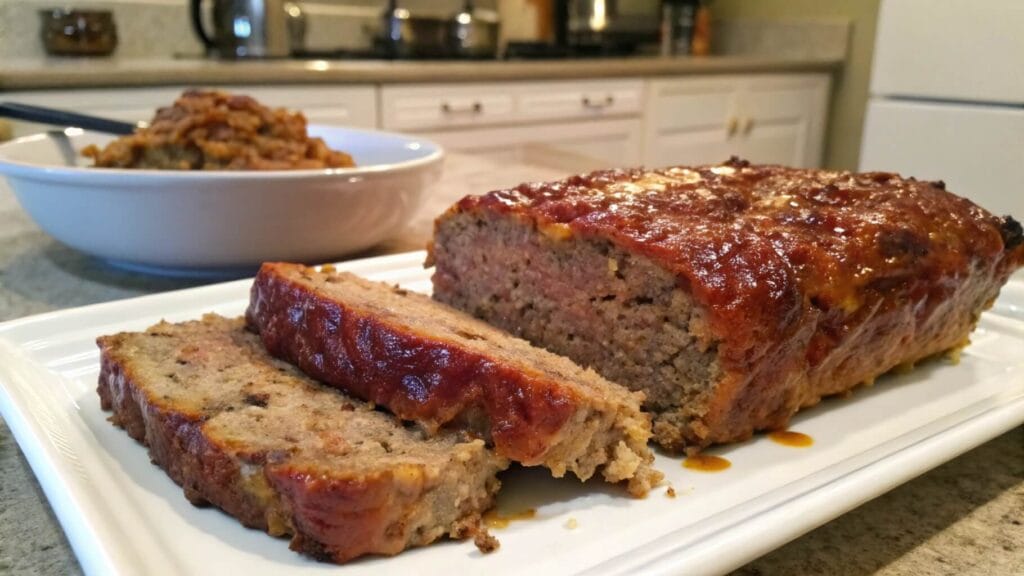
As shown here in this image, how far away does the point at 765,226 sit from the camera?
155 centimetres

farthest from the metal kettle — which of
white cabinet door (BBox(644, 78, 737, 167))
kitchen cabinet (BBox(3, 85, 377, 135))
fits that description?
white cabinet door (BBox(644, 78, 737, 167))

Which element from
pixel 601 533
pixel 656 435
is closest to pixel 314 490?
pixel 601 533

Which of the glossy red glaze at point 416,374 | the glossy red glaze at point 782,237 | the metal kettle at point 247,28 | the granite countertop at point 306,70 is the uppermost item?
the metal kettle at point 247,28

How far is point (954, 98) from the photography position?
5.29 m

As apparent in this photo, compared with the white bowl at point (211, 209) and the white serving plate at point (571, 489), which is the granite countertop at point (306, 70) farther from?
the white serving plate at point (571, 489)

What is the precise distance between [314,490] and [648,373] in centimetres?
70

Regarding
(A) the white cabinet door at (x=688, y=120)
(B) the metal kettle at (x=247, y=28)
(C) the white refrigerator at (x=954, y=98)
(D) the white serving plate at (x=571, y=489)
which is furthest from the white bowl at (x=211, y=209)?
(A) the white cabinet door at (x=688, y=120)

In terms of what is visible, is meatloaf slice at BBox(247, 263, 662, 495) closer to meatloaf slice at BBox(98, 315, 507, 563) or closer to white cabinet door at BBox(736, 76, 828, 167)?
meatloaf slice at BBox(98, 315, 507, 563)

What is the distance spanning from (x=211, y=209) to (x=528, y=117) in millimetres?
3897

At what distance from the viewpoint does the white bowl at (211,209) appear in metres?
1.92

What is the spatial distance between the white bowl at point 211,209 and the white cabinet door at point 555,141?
283cm

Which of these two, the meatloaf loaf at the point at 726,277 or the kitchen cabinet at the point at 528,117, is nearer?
the meatloaf loaf at the point at 726,277

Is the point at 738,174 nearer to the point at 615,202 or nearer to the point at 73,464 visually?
the point at 615,202

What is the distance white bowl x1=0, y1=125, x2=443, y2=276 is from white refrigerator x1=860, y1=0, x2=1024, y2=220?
4260 mm
